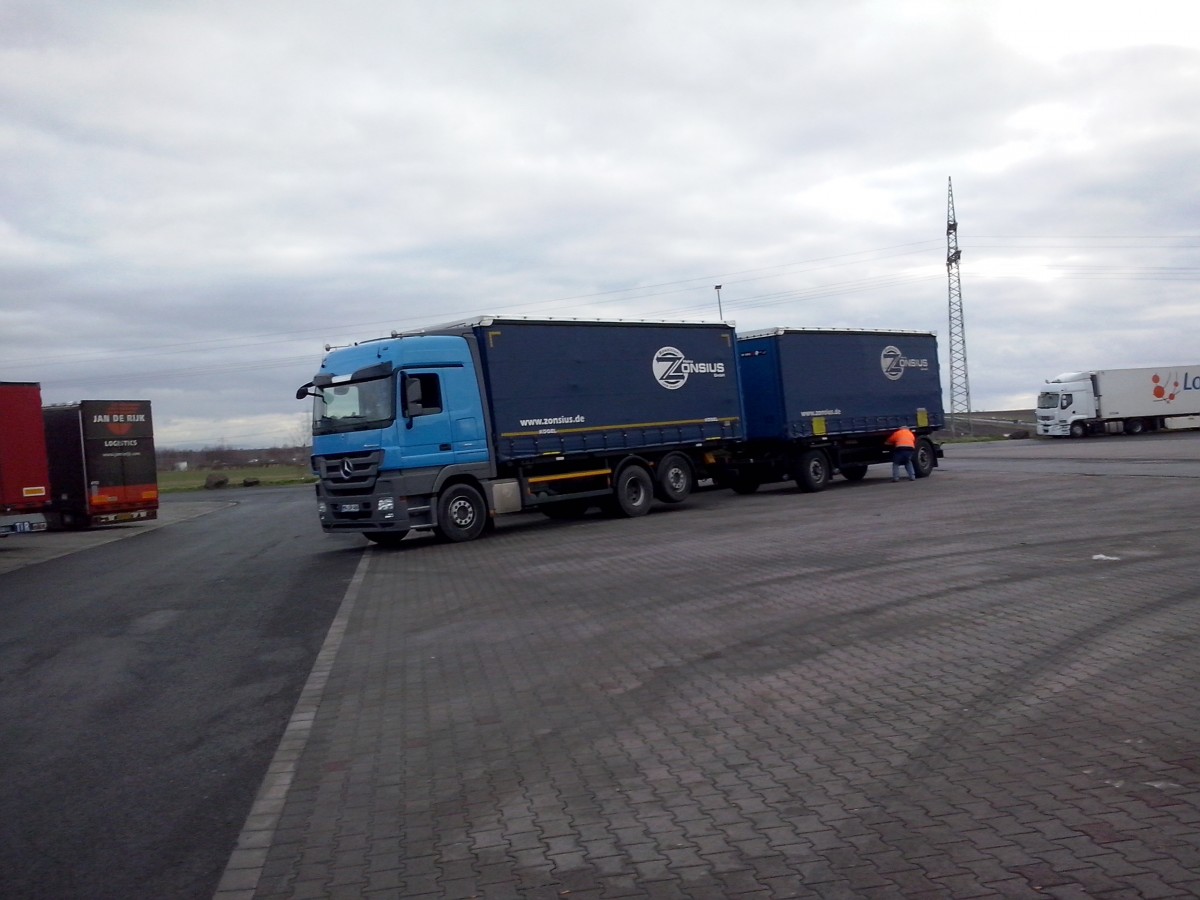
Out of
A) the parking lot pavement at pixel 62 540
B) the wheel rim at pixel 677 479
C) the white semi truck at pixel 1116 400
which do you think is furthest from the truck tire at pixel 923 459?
the white semi truck at pixel 1116 400

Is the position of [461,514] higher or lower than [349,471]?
lower

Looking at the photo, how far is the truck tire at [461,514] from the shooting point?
18750mm

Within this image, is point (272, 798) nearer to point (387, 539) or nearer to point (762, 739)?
point (762, 739)

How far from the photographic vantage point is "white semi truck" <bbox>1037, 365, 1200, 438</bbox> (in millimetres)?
55875

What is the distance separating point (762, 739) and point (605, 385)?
1580 centimetres

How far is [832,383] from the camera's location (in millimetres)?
27094

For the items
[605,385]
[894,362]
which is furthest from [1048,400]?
[605,385]

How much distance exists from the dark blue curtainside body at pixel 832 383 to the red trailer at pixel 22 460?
15.8m

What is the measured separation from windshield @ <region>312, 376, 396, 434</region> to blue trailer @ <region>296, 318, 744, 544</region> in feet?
0.08

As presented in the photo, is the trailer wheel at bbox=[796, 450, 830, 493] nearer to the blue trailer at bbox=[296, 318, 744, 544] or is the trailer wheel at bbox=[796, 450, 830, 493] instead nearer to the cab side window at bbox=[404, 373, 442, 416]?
the blue trailer at bbox=[296, 318, 744, 544]

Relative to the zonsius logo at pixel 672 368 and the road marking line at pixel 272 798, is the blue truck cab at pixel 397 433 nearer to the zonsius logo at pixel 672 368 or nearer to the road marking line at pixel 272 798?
the zonsius logo at pixel 672 368

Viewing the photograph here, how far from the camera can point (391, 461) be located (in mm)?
17828

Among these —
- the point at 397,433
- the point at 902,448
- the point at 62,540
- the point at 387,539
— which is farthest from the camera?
the point at 902,448

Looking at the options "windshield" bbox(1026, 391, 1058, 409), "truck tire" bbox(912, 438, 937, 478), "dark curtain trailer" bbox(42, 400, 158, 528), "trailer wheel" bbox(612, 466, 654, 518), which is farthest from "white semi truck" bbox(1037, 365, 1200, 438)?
"dark curtain trailer" bbox(42, 400, 158, 528)
